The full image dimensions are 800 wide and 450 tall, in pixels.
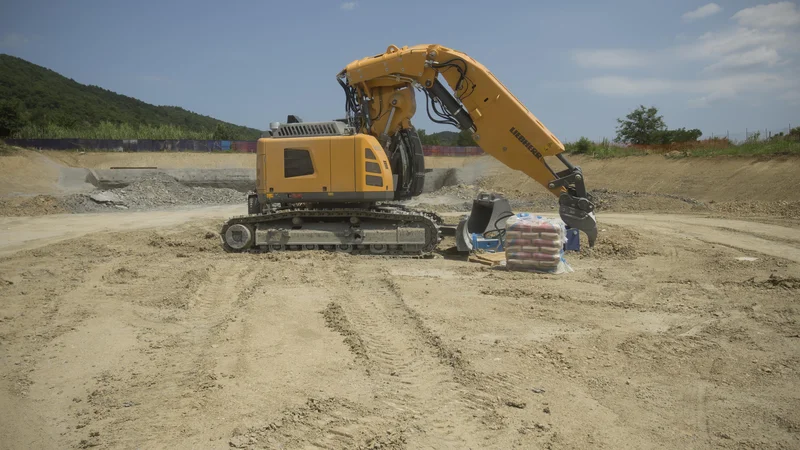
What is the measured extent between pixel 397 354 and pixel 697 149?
84.9 ft

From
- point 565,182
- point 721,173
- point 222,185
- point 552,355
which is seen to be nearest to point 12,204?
point 222,185

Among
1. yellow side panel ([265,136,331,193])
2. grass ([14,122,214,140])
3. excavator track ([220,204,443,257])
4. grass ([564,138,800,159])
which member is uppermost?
grass ([14,122,214,140])

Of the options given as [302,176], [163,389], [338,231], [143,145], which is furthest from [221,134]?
[163,389]

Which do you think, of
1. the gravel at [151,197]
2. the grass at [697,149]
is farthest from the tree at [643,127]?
the gravel at [151,197]

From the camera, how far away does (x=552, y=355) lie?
208 inches

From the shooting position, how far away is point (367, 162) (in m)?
10.5

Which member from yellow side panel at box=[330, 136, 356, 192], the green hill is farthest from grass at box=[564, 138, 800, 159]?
the green hill

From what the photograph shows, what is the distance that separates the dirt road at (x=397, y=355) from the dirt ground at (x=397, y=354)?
0.02 m

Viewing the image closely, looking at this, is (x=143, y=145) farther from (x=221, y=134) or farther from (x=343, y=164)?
(x=343, y=164)

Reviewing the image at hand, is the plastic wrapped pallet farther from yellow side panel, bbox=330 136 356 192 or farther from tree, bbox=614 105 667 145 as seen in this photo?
tree, bbox=614 105 667 145

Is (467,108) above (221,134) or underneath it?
underneath

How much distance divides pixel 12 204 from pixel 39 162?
A: 349 inches

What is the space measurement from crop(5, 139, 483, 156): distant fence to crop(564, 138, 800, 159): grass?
889 centimetres

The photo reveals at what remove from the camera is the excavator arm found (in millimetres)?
9773
